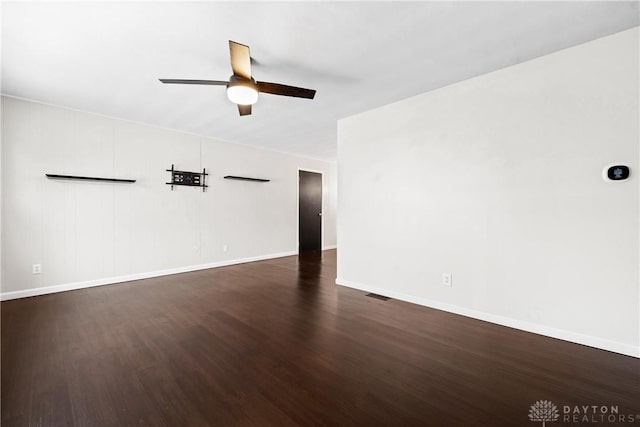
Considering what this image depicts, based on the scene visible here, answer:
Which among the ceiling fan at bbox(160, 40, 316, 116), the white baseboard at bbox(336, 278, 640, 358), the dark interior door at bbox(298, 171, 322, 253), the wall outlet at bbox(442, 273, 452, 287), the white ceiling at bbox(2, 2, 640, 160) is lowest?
the white baseboard at bbox(336, 278, 640, 358)

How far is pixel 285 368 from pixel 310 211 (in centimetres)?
530

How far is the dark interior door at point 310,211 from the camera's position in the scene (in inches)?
273

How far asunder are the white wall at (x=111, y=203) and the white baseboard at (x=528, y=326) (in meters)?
3.40

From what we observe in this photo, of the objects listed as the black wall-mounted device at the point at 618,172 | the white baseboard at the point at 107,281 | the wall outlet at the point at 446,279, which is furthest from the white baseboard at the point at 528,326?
the white baseboard at the point at 107,281

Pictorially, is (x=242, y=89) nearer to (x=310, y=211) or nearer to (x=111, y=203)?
(x=111, y=203)

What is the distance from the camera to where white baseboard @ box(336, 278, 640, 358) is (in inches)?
84.9

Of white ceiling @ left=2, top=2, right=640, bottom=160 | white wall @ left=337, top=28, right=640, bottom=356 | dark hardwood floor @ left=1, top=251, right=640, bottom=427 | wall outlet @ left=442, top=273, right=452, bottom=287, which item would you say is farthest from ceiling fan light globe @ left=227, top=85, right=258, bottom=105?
wall outlet @ left=442, top=273, right=452, bottom=287

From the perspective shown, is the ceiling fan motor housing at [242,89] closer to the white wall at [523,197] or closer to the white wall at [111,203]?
the white wall at [523,197]

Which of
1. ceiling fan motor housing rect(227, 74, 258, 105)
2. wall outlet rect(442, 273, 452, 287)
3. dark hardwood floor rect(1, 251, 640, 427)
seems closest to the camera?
dark hardwood floor rect(1, 251, 640, 427)

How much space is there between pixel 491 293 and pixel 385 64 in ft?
7.97

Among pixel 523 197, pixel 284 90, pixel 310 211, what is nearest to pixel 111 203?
pixel 284 90

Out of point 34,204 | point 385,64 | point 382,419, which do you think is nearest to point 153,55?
point 385,64

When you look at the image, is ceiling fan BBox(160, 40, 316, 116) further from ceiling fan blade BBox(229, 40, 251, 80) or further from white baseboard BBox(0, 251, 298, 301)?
white baseboard BBox(0, 251, 298, 301)

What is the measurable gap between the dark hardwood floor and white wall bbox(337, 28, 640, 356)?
0.31m
